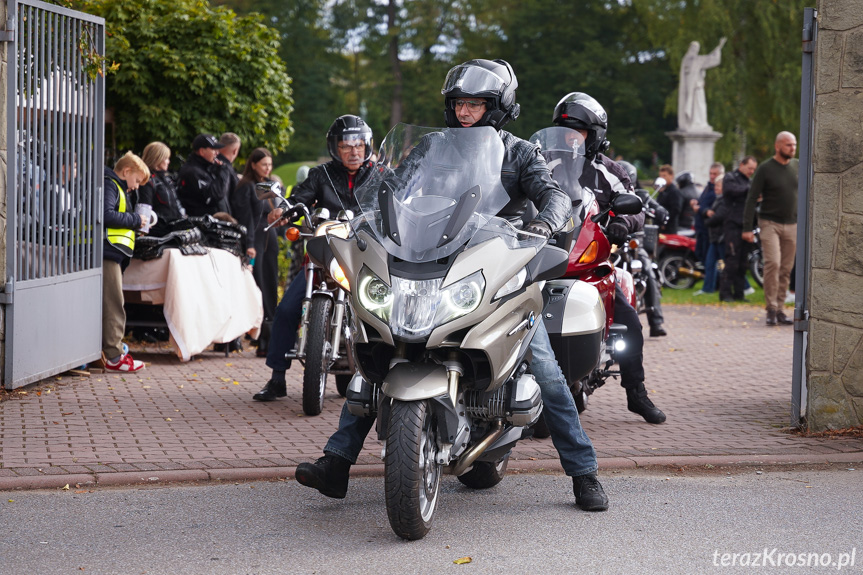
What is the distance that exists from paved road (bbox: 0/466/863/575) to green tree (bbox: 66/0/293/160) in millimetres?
→ 8748

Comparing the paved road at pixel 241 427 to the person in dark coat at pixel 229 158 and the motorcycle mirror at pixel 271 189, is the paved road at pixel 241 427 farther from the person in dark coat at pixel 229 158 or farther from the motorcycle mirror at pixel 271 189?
the person in dark coat at pixel 229 158

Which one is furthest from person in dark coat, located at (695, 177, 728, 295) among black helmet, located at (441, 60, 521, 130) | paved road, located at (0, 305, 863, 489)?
black helmet, located at (441, 60, 521, 130)

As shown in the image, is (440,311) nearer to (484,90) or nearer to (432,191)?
(432,191)

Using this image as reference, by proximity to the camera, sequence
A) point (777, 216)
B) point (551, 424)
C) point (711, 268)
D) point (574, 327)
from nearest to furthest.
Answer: point (551, 424), point (574, 327), point (777, 216), point (711, 268)

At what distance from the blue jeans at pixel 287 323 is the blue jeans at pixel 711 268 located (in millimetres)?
11323

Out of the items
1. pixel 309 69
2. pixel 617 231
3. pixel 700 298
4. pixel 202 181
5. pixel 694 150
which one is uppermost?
pixel 309 69

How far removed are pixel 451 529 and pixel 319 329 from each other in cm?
276

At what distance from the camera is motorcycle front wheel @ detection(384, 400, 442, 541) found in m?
4.38

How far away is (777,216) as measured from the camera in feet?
44.8

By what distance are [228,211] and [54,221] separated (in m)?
2.76

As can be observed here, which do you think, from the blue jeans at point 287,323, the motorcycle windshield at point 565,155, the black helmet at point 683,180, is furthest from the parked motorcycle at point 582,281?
the black helmet at point 683,180

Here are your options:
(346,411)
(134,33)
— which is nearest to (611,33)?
(134,33)

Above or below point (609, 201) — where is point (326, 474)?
below

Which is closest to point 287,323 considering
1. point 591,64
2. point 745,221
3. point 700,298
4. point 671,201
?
point 745,221
